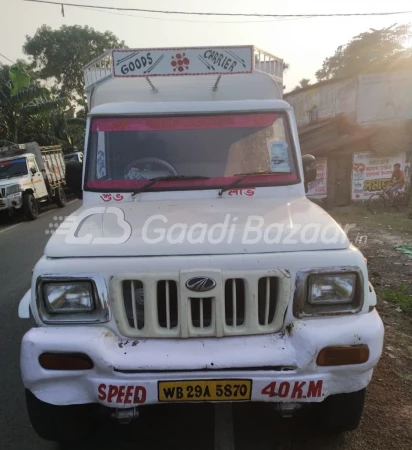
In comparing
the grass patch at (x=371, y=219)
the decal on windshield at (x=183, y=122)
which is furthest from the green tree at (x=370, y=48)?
the decal on windshield at (x=183, y=122)

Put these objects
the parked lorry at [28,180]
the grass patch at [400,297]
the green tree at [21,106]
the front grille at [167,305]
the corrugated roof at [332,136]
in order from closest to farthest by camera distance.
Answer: the front grille at [167,305] < the grass patch at [400,297] < the parked lorry at [28,180] < the corrugated roof at [332,136] < the green tree at [21,106]

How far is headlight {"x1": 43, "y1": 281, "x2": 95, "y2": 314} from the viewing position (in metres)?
2.29

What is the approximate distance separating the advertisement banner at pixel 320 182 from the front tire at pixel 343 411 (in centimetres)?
1032

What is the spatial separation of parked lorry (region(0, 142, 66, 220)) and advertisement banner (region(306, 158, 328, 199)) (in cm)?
806

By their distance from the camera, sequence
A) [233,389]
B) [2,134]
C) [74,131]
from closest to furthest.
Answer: [233,389]
[2,134]
[74,131]

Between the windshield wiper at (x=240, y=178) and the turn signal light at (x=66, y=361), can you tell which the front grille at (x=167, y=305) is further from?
the windshield wiper at (x=240, y=178)

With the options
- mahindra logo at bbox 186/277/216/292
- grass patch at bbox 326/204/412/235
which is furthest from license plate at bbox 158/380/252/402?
grass patch at bbox 326/204/412/235

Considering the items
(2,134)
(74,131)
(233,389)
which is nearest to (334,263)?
(233,389)

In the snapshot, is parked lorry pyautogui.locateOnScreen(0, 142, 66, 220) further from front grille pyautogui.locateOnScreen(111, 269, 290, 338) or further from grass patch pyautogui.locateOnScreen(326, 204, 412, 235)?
front grille pyautogui.locateOnScreen(111, 269, 290, 338)

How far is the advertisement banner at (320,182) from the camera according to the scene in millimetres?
12469

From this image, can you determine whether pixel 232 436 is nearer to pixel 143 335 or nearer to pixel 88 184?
pixel 143 335

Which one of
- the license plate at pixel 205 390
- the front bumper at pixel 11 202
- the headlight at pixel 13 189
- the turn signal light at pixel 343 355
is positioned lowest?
the front bumper at pixel 11 202

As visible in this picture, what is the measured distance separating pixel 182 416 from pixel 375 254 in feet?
16.5

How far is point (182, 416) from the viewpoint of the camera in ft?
9.70
